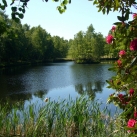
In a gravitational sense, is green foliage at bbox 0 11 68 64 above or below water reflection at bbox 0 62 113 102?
above

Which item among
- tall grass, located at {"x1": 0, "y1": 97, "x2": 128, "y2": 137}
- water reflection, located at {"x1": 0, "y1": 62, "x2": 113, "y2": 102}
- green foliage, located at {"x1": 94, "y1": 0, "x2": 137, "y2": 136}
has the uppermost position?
green foliage, located at {"x1": 94, "y1": 0, "x2": 137, "y2": 136}

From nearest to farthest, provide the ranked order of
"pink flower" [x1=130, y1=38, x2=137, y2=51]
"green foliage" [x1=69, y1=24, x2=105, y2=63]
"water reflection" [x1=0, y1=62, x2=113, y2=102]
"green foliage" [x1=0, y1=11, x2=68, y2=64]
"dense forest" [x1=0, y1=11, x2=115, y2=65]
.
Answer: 1. "pink flower" [x1=130, y1=38, x2=137, y2=51]
2. "water reflection" [x1=0, y1=62, x2=113, y2=102]
3. "green foliage" [x1=0, y1=11, x2=68, y2=64]
4. "dense forest" [x1=0, y1=11, x2=115, y2=65]
5. "green foliage" [x1=69, y1=24, x2=105, y2=63]

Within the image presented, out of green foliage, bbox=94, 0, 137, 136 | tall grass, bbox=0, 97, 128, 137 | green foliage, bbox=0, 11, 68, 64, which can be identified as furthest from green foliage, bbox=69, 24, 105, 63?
green foliage, bbox=94, 0, 137, 136

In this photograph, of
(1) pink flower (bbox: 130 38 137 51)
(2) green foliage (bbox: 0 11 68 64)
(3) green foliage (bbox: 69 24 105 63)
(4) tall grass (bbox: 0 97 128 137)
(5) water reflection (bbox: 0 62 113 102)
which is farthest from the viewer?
(3) green foliage (bbox: 69 24 105 63)

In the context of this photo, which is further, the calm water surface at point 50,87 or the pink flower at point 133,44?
the calm water surface at point 50,87

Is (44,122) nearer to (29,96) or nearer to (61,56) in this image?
(29,96)

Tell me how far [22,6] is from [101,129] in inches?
181

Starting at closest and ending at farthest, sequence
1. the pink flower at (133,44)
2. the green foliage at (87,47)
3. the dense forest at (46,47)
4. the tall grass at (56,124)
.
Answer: the pink flower at (133,44), the tall grass at (56,124), the dense forest at (46,47), the green foliage at (87,47)

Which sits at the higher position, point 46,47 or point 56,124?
point 46,47

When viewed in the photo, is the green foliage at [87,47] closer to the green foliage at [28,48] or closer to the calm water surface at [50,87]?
the green foliage at [28,48]

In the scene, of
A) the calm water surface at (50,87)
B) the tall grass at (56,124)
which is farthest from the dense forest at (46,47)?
the tall grass at (56,124)

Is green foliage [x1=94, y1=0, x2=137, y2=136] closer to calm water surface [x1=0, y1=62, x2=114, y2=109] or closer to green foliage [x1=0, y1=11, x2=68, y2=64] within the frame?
calm water surface [x1=0, y1=62, x2=114, y2=109]

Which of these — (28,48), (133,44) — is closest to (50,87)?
(133,44)

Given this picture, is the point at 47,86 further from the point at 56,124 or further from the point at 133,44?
the point at 133,44
